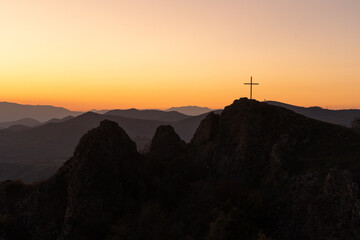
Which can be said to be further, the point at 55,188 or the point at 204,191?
the point at 55,188

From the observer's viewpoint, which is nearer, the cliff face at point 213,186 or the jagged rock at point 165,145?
the cliff face at point 213,186

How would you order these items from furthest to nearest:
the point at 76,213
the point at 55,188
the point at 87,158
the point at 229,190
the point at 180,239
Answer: the point at 55,188 < the point at 87,158 < the point at 76,213 < the point at 229,190 < the point at 180,239

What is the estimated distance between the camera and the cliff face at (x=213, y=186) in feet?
68.1

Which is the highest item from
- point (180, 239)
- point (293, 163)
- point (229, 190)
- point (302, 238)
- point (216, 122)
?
point (216, 122)

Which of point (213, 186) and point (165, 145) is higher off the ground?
point (165, 145)

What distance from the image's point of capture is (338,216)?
18.8 meters

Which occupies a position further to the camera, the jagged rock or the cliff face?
the jagged rock

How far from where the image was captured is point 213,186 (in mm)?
27297

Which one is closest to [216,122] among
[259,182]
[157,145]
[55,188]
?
[157,145]

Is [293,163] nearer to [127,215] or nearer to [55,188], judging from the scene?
[127,215]

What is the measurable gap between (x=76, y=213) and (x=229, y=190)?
47.8ft

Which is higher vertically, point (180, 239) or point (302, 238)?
point (302, 238)

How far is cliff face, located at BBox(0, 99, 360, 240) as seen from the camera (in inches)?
817

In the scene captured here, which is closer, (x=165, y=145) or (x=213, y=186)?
(x=213, y=186)
